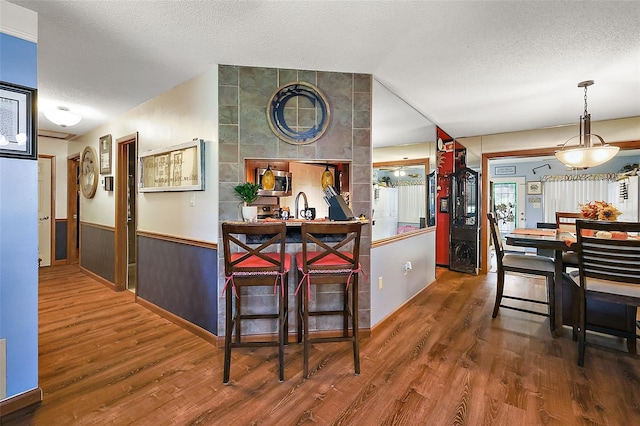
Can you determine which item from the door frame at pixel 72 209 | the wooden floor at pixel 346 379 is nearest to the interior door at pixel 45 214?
the door frame at pixel 72 209

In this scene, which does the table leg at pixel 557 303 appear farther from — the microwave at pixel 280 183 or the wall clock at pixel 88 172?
the wall clock at pixel 88 172

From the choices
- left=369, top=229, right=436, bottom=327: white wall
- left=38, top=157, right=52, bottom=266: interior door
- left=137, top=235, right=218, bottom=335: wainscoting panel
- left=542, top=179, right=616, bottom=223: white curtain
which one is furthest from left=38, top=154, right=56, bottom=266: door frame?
left=542, top=179, right=616, bottom=223: white curtain

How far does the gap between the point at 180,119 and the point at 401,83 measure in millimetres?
2084

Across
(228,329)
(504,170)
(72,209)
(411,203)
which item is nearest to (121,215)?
(72,209)

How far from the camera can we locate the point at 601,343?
2475 millimetres

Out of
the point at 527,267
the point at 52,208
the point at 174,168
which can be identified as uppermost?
the point at 174,168

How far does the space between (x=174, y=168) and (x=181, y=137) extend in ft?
0.97

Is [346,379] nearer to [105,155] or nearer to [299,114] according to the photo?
[299,114]

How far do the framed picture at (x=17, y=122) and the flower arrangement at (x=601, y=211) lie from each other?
430cm

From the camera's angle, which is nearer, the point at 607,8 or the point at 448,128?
the point at 607,8

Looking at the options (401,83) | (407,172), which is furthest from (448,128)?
(401,83)

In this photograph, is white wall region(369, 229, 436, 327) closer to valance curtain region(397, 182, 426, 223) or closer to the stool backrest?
valance curtain region(397, 182, 426, 223)

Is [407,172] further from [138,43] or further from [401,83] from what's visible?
[138,43]

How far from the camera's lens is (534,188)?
7.16 meters
